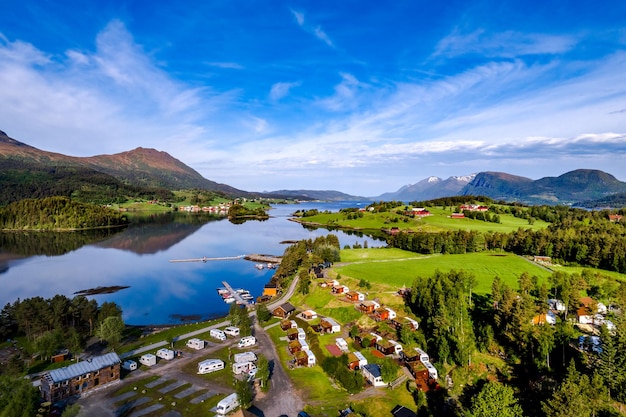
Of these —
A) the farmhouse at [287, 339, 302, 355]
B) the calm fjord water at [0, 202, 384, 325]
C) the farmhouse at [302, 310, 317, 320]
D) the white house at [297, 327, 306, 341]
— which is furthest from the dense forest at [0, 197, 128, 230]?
the farmhouse at [287, 339, 302, 355]

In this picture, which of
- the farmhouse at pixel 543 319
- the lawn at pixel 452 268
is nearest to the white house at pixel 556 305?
the farmhouse at pixel 543 319

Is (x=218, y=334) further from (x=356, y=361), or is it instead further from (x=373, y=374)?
(x=373, y=374)

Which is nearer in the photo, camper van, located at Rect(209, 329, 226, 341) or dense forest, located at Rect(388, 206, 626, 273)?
camper van, located at Rect(209, 329, 226, 341)

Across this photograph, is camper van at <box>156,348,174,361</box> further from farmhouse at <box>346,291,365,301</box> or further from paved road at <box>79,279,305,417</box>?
farmhouse at <box>346,291,365,301</box>

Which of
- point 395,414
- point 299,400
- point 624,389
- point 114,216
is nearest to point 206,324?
point 299,400

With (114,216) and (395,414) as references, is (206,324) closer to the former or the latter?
(395,414)
